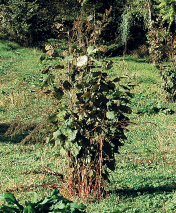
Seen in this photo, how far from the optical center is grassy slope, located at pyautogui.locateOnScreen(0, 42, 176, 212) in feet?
17.5

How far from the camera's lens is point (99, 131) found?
5102mm

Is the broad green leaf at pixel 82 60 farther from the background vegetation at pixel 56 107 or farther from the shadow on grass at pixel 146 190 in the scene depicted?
the shadow on grass at pixel 146 190

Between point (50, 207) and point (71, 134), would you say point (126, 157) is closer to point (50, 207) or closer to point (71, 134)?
point (71, 134)

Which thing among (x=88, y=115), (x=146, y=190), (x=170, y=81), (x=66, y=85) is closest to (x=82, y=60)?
(x=66, y=85)

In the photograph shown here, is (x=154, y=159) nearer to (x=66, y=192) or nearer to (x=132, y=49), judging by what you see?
(x=66, y=192)

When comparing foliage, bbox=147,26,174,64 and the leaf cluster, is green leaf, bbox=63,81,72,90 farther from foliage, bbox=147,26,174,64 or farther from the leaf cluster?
foliage, bbox=147,26,174,64

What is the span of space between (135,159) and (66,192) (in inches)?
111

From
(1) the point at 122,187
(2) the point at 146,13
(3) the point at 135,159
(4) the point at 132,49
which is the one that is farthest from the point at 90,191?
(4) the point at 132,49

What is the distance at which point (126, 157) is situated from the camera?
8070 millimetres

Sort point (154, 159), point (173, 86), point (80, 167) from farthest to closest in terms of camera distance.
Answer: point (173, 86) → point (154, 159) → point (80, 167)

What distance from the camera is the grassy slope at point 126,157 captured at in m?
5.32

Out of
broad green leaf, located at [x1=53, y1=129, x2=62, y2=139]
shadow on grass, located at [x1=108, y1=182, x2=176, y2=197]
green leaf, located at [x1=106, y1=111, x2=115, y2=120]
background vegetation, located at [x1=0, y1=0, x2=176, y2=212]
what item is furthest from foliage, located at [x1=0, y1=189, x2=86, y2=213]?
shadow on grass, located at [x1=108, y1=182, x2=176, y2=197]

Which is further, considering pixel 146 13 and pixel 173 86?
pixel 146 13

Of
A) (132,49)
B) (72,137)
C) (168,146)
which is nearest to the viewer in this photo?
(72,137)
